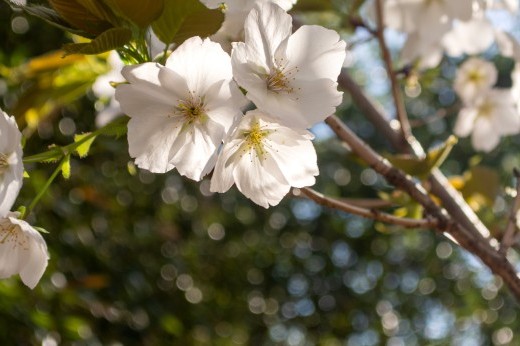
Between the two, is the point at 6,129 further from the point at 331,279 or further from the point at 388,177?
the point at 331,279

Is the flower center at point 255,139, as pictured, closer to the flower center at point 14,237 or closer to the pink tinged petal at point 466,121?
the flower center at point 14,237

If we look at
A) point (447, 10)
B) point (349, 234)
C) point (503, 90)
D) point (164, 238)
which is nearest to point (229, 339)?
point (164, 238)

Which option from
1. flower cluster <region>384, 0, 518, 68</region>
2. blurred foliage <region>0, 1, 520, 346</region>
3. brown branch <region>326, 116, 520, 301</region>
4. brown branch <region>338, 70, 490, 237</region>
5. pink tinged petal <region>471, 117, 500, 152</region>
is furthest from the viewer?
blurred foliage <region>0, 1, 520, 346</region>

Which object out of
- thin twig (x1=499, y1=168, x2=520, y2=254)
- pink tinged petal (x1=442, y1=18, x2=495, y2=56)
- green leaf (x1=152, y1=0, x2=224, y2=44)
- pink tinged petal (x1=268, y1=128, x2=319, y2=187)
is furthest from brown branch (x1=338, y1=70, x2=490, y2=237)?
green leaf (x1=152, y1=0, x2=224, y2=44)

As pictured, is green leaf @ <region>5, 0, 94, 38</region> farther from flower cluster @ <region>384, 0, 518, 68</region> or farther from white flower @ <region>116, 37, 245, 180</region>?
flower cluster @ <region>384, 0, 518, 68</region>

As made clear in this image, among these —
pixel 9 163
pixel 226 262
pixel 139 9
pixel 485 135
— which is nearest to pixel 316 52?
pixel 139 9
